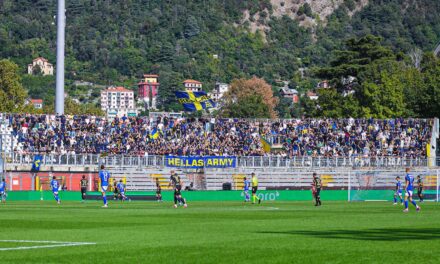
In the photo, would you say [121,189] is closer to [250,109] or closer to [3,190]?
[3,190]

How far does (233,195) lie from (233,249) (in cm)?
4824

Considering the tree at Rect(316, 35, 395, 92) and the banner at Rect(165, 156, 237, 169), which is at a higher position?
the tree at Rect(316, 35, 395, 92)

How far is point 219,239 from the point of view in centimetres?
2539

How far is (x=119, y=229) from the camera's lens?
2969cm

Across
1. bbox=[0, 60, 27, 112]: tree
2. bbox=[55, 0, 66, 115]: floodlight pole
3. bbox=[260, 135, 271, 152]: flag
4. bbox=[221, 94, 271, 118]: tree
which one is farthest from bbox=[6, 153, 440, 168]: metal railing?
bbox=[221, 94, 271, 118]: tree

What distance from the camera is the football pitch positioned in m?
20.7

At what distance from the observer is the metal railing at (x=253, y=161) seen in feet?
253

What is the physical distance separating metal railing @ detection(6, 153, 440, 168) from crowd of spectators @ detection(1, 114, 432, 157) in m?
5.85

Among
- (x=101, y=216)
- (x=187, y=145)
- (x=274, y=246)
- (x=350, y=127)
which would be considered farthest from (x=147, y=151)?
(x=274, y=246)

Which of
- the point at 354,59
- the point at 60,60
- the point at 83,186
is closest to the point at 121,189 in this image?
the point at 83,186

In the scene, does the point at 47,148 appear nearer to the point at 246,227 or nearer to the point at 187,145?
the point at 187,145

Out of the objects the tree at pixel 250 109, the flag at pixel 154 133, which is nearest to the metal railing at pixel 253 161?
the flag at pixel 154 133

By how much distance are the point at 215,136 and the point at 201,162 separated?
9.75 metres

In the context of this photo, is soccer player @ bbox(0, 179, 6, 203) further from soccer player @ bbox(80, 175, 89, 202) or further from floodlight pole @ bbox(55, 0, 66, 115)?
floodlight pole @ bbox(55, 0, 66, 115)
